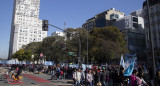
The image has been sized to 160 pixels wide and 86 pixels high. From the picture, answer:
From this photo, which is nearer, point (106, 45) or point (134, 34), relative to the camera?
point (106, 45)

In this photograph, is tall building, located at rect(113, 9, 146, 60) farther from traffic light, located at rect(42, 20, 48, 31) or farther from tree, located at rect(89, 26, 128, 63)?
traffic light, located at rect(42, 20, 48, 31)

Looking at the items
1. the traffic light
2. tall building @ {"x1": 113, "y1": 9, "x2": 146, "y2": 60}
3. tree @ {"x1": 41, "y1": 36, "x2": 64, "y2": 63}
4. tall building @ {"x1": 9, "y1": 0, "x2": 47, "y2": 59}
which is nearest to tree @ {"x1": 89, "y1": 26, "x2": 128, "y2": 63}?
tree @ {"x1": 41, "y1": 36, "x2": 64, "y2": 63}

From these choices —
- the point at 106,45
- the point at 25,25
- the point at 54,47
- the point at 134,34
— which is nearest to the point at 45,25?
the point at 106,45

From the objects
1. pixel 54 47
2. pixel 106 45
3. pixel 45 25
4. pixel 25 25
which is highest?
pixel 25 25

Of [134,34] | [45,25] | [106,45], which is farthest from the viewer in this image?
[134,34]

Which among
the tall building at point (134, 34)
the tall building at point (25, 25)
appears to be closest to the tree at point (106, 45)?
the tall building at point (134, 34)

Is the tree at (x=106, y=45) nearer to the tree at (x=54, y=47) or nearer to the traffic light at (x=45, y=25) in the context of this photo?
the tree at (x=54, y=47)

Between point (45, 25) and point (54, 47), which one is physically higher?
point (45, 25)

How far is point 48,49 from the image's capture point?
45.1 m

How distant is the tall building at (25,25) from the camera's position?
12222cm

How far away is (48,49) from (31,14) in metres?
102

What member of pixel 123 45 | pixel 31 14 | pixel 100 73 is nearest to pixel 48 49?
pixel 123 45

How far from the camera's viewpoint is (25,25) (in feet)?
420

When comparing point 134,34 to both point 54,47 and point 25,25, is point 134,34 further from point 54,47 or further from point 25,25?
point 25,25
